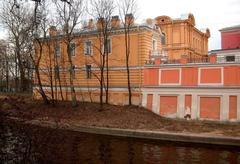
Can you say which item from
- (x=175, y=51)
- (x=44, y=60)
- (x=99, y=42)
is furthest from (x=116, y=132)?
(x=175, y=51)

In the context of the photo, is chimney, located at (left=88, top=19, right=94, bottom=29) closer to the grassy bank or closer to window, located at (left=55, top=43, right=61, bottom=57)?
window, located at (left=55, top=43, right=61, bottom=57)

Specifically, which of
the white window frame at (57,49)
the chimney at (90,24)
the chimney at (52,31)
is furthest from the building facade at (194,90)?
the white window frame at (57,49)

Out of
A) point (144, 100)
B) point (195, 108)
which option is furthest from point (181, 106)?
point (144, 100)

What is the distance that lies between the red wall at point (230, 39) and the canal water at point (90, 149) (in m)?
20.9

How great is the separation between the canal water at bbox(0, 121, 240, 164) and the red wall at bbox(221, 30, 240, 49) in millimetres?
20888

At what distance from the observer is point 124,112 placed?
26.2m

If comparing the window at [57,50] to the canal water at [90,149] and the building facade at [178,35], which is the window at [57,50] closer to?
the canal water at [90,149]

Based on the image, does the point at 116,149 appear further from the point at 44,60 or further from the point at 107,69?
the point at 44,60

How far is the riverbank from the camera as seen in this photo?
63.9ft

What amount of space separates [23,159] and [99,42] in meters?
24.2

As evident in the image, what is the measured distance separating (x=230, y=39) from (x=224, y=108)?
1554 centimetres

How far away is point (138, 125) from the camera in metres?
23.2

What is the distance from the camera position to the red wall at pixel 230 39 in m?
36.3

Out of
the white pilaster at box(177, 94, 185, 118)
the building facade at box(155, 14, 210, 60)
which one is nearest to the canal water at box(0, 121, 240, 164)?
the white pilaster at box(177, 94, 185, 118)
